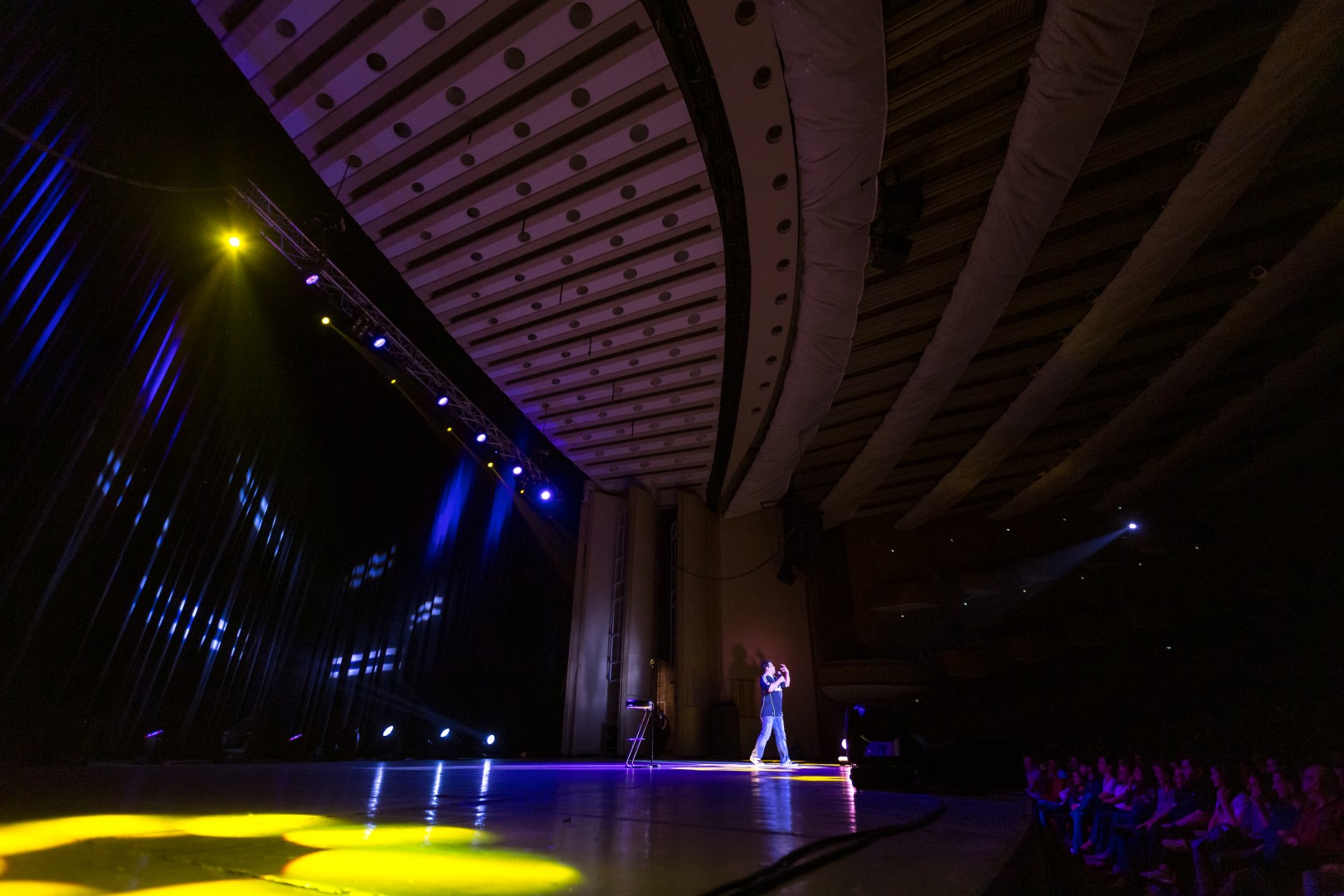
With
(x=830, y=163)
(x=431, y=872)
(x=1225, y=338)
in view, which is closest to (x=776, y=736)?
(x=830, y=163)

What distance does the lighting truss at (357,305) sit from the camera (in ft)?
21.5

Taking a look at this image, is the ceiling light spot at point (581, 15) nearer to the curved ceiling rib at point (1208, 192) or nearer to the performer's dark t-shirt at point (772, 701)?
the curved ceiling rib at point (1208, 192)

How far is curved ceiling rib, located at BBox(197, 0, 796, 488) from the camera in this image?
5207mm

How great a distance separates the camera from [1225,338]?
24.6ft

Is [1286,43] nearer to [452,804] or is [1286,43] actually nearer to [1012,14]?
[1012,14]

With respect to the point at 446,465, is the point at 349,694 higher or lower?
lower

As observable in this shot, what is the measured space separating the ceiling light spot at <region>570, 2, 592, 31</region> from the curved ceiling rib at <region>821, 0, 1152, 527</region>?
3550 millimetres

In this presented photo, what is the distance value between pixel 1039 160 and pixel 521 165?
5.11 meters

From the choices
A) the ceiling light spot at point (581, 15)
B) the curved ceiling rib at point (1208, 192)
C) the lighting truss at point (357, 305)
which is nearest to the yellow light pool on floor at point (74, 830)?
the ceiling light spot at point (581, 15)

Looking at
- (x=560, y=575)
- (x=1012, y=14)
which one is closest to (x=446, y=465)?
(x=560, y=575)

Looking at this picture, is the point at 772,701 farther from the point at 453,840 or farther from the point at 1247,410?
the point at 1247,410

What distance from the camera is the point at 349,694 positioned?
9.41 m

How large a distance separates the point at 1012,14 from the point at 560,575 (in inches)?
471

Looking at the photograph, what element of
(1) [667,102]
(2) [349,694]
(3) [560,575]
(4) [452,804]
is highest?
(1) [667,102]
